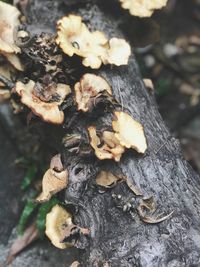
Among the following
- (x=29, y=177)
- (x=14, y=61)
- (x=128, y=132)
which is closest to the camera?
(x=128, y=132)

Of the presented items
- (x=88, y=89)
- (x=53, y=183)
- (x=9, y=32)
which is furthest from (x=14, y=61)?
(x=53, y=183)

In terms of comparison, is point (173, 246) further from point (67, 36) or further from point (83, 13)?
point (83, 13)

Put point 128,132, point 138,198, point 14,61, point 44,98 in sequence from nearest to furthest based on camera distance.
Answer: point 138,198 < point 128,132 < point 44,98 < point 14,61

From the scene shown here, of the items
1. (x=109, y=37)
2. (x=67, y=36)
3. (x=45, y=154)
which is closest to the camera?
(x=67, y=36)

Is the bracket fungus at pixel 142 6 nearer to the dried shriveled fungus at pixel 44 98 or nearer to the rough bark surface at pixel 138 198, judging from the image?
the rough bark surface at pixel 138 198

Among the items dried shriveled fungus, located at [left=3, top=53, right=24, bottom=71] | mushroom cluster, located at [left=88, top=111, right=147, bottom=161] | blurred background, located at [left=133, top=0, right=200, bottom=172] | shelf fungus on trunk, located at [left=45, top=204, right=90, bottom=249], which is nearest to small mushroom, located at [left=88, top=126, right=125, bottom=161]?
mushroom cluster, located at [left=88, top=111, right=147, bottom=161]

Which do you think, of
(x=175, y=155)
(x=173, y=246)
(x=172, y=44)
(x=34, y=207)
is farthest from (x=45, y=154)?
(x=172, y=44)

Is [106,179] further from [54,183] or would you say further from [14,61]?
[14,61]
